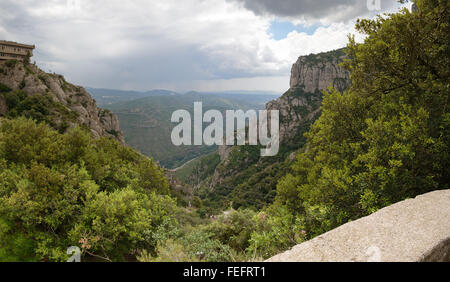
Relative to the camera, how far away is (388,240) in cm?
500

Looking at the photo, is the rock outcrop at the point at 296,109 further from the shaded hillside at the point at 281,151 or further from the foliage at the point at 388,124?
the foliage at the point at 388,124

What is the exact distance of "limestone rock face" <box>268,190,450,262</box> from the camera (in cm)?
460

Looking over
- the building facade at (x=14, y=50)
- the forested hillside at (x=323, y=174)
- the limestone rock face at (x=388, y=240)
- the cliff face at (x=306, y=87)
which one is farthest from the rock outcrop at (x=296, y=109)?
the limestone rock face at (x=388, y=240)

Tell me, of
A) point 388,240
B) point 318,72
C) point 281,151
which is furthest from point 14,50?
point 318,72

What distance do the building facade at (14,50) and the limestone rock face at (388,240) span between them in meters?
96.6

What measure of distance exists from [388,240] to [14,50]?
10156 centimetres

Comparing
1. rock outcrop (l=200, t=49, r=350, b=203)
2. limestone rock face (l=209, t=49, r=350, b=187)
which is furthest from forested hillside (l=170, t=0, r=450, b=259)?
limestone rock face (l=209, t=49, r=350, b=187)

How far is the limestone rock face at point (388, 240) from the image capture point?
4.60 metres

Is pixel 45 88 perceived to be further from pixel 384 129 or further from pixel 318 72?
pixel 318 72

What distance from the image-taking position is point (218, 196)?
11088 centimetres
